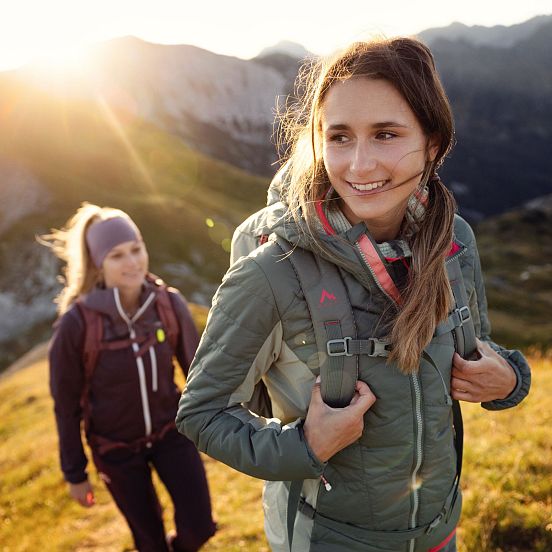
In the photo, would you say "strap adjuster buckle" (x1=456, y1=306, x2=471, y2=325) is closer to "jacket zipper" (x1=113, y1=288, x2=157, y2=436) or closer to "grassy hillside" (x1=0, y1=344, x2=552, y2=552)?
"grassy hillside" (x1=0, y1=344, x2=552, y2=552)

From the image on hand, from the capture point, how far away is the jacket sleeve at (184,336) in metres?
6.50

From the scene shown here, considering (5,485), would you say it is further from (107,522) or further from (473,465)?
(473,465)

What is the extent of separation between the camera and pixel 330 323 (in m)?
2.67

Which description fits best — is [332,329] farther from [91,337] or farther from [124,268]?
[124,268]

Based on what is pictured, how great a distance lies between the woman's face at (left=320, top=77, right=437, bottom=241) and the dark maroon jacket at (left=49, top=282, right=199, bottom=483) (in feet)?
13.0

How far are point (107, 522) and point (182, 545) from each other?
3.99m

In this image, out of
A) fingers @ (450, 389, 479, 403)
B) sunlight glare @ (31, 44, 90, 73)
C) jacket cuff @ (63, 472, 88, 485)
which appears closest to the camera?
fingers @ (450, 389, 479, 403)

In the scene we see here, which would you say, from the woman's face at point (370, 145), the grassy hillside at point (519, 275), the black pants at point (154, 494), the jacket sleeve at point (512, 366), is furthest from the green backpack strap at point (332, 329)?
the grassy hillside at point (519, 275)

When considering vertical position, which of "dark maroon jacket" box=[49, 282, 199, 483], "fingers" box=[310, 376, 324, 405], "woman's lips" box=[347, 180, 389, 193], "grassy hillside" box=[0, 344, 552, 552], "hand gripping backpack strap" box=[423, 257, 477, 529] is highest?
"woman's lips" box=[347, 180, 389, 193]

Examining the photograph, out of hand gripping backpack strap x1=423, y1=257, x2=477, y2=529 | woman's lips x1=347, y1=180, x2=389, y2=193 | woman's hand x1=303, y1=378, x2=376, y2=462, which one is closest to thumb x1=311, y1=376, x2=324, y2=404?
woman's hand x1=303, y1=378, x2=376, y2=462

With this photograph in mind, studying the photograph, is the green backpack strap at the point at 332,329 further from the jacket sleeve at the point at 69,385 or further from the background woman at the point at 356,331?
the jacket sleeve at the point at 69,385

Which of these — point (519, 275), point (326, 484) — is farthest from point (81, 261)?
point (519, 275)

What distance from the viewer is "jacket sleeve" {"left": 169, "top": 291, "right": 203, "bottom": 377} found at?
6.50m

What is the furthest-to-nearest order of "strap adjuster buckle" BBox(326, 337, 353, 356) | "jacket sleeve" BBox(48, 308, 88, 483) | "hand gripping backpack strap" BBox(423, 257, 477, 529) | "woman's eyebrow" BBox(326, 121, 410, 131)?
"jacket sleeve" BBox(48, 308, 88, 483)
"hand gripping backpack strap" BBox(423, 257, 477, 529)
"woman's eyebrow" BBox(326, 121, 410, 131)
"strap adjuster buckle" BBox(326, 337, 353, 356)
